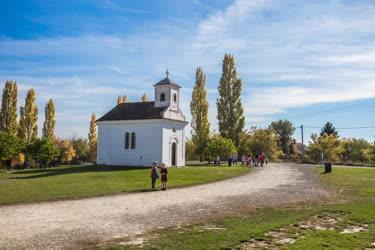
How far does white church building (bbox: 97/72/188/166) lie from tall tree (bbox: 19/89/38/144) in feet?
87.4

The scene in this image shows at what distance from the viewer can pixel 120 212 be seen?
643 inches

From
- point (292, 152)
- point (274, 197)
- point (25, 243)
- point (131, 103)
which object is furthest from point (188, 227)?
point (292, 152)

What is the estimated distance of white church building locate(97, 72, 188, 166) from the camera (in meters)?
47.3

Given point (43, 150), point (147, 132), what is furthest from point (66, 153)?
point (147, 132)

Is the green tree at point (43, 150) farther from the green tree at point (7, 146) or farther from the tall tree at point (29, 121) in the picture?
the tall tree at point (29, 121)

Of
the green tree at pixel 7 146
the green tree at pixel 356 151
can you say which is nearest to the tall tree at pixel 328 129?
the green tree at pixel 356 151

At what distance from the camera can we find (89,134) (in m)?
85.0

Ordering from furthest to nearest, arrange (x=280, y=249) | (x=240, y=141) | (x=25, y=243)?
(x=240, y=141) < (x=25, y=243) < (x=280, y=249)

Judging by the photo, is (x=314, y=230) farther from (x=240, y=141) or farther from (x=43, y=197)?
(x=240, y=141)

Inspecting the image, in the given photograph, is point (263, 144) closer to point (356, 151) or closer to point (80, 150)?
point (356, 151)

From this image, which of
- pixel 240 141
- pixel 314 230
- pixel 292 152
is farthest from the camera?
pixel 292 152

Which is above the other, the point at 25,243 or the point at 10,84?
the point at 10,84

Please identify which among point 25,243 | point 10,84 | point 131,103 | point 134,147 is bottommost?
point 25,243

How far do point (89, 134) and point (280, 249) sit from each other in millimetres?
78132
